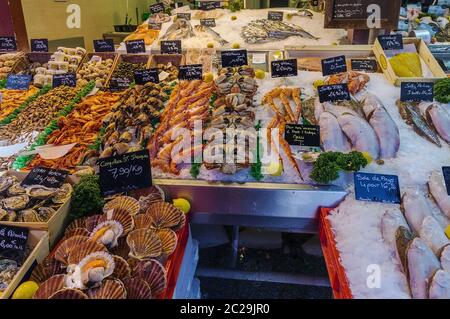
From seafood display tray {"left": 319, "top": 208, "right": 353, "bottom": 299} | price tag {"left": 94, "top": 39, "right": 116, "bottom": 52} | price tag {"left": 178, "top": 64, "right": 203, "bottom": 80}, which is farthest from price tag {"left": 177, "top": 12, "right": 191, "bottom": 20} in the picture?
seafood display tray {"left": 319, "top": 208, "right": 353, "bottom": 299}

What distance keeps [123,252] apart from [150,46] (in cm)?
337

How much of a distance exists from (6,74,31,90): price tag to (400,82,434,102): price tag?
3400 millimetres

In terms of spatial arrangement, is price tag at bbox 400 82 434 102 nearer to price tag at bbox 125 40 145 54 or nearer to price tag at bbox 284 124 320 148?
→ price tag at bbox 284 124 320 148

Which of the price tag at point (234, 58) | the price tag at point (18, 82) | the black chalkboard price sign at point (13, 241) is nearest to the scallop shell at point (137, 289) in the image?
the black chalkboard price sign at point (13, 241)

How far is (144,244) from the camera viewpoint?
196cm

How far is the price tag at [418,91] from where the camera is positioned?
9.99ft

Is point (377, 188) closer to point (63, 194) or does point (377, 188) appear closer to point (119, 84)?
point (63, 194)

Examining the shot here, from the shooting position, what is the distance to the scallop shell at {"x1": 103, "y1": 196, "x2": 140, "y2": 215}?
219 centimetres

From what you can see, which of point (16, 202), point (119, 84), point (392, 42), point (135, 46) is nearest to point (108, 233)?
point (16, 202)

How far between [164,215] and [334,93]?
160cm

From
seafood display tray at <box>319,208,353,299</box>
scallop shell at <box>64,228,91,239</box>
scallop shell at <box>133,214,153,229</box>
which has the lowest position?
seafood display tray at <box>319,208,353,299</box>

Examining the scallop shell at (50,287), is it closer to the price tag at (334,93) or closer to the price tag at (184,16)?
the price tag at (334,93)

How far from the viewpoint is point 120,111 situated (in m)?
3.10
